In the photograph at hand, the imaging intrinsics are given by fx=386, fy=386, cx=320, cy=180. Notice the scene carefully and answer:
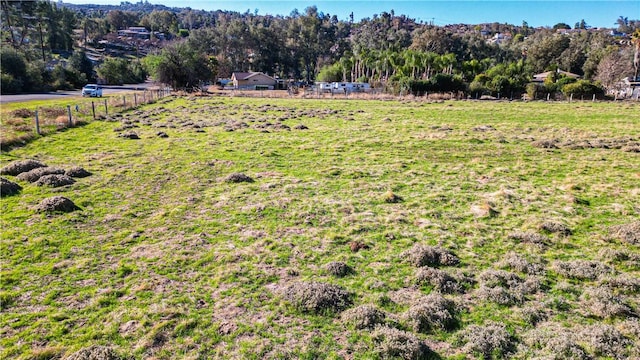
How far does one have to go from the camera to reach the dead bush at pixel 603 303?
7.82 metres

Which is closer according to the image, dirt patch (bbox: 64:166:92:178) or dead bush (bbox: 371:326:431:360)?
dead bush (bbox: 371:326:431:360)

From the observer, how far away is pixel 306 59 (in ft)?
461

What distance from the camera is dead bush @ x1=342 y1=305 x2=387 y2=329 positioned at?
7.52 metres

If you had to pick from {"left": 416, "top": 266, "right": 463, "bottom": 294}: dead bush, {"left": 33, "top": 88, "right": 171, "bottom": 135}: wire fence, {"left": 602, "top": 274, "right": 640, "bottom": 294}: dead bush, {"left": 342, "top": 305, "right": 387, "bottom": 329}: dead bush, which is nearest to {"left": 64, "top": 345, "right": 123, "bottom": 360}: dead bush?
{"left": 342, "top": 305, "right": 387, "bottom": 329}: dead bush

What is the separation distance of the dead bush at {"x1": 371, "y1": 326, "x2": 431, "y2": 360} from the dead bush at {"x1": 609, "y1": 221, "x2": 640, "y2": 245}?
8.54m

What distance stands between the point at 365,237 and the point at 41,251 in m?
9.02

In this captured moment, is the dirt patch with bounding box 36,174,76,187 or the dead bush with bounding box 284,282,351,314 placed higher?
the dirt patch with bounding box 36,174,76,187

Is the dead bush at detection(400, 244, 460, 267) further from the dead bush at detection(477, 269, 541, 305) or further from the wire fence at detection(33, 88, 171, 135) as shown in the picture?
the wire fence at detection(33, 88, 171, 135)

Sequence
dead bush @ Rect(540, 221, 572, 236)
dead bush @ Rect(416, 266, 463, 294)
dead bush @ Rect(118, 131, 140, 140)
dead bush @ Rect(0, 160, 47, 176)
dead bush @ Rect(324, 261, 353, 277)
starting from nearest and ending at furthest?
1. dead bush @ Rect(416, 266, 463, 294)
2. dead bush @ Rect(324, 261, 353, 277)
3. dead bush @ Rect(540, 221, 572, 236)
4. dead bush @ Rect(0, 160, 47, 176)
5. dead bush @ Rect(118, 131, 140, 140)

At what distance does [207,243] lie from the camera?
11.3 metres

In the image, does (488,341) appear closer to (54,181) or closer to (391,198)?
(391,198)

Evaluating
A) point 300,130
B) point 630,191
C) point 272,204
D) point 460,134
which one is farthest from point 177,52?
point 630,191

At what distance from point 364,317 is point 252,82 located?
10484 cm

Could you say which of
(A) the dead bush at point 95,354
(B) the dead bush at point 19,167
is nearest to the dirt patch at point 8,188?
(B) the dead bush at point 19,167
